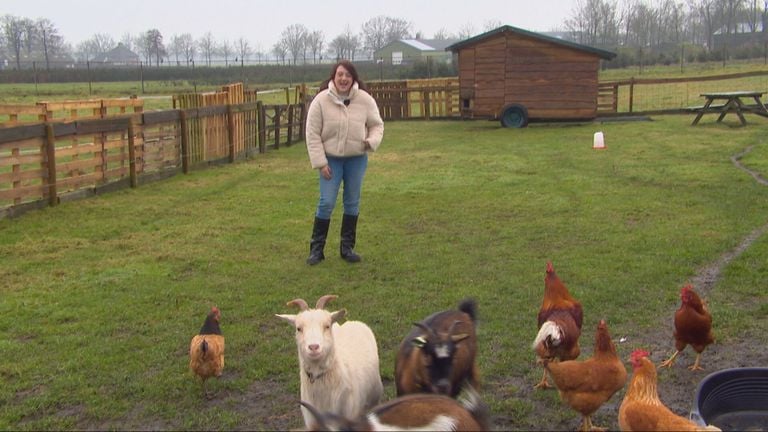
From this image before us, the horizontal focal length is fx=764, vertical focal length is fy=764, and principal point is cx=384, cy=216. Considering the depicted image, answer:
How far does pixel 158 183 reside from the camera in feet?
48.8

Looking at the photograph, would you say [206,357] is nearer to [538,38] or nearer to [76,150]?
[76,150]

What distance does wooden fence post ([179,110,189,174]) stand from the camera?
16.2m

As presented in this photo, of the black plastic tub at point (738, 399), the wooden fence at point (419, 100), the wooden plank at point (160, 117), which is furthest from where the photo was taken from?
the wooden fence at point (419, 100)

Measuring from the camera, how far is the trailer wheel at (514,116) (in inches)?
1005

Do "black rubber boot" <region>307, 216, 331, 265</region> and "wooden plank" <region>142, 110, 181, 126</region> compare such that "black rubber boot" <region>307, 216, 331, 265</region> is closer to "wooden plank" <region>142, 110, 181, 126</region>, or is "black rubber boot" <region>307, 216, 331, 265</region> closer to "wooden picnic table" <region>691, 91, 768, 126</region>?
"wooden plank" <region>142, 110, 181, 126</region>

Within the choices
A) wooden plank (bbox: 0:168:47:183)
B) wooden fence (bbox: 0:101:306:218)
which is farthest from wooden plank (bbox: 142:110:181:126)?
wooden plank (bbox: 0:168:47:183)

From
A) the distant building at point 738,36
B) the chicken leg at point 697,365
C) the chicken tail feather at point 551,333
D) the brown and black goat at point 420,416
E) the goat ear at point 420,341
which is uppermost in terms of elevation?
the distant building at point 738,36

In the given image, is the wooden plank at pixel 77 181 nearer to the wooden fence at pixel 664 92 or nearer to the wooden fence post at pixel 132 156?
the wooden fence post at pixel 132 156

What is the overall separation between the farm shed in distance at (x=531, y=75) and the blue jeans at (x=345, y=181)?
1806 cm

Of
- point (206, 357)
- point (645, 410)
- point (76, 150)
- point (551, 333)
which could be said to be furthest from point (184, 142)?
point (645, 410)

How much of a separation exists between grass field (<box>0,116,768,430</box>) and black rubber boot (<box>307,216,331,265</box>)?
0.19 meters

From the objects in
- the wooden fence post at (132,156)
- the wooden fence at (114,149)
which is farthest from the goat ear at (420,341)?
the wooden fence post at (132,156)

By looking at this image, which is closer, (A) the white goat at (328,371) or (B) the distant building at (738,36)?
(A) the white goat at (328,371)

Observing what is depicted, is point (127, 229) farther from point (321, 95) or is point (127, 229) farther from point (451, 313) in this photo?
point (451, 313)
